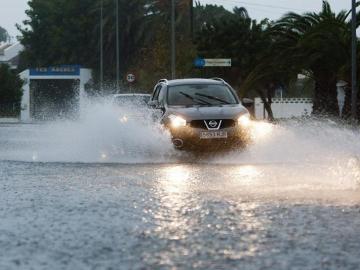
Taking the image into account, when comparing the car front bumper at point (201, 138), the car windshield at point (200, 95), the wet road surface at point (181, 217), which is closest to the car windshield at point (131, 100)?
the car windshield at point (200, 95)

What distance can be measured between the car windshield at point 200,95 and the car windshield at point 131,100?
256 inches

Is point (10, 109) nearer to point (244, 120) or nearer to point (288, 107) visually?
point (288, 107)

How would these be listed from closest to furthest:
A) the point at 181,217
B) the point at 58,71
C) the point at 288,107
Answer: the point at 181,217
the point at 288,107
the point at 58,71

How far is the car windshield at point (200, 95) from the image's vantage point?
1709 cm

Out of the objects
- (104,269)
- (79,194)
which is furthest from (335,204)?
(104,269)

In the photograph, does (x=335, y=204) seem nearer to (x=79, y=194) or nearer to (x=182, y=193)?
(x=182, y=193)

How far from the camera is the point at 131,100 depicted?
2453 cm

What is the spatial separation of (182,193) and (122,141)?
8.33m

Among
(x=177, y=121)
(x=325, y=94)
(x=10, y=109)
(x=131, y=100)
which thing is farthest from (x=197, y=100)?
(x=10, y=109)

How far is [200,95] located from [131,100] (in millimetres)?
7476

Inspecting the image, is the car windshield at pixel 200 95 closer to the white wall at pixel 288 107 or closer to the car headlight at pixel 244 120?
the car headlight at pixel 244 120

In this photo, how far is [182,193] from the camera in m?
10.6

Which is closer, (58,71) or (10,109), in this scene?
(58,71)

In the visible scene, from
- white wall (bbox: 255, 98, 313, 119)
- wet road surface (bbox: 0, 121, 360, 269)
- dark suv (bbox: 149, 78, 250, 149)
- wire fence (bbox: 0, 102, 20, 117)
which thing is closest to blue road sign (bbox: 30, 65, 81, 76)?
wire fence (bbox: 0, 102, 20, 117)
